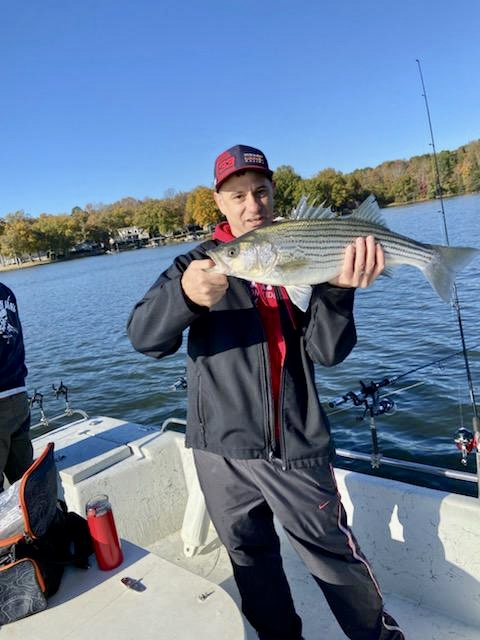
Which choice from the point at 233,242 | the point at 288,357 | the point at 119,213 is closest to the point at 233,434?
the point at 288,357

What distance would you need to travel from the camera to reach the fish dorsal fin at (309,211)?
295 cm

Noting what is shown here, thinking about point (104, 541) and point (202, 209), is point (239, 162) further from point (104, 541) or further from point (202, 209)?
point (202, 209)

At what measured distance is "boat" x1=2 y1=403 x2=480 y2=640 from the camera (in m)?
2.59

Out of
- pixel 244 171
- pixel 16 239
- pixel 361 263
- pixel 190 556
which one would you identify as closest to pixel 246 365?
pixel 361 263

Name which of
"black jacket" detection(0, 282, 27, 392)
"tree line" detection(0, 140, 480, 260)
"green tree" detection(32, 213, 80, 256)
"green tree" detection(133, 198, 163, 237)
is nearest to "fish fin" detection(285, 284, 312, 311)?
"black jacket" detection(0, 282, 27, 392)

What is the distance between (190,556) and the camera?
4688mm

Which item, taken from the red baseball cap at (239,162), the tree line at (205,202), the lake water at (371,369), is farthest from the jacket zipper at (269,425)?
the tree line at (205,202)

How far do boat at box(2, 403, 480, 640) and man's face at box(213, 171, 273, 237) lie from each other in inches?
84.1

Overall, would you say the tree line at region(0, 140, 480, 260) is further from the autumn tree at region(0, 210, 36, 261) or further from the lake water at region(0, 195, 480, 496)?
the lake water at region(0, 195, 480, 496)

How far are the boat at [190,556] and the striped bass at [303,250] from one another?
172 cm

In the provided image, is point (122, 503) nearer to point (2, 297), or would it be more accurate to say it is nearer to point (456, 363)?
point (2, 297)

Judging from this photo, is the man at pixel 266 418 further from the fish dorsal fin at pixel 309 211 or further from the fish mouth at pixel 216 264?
the fish dorsal fin at pixel 309 211

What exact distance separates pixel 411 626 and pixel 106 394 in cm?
1142

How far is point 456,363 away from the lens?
1090cm
